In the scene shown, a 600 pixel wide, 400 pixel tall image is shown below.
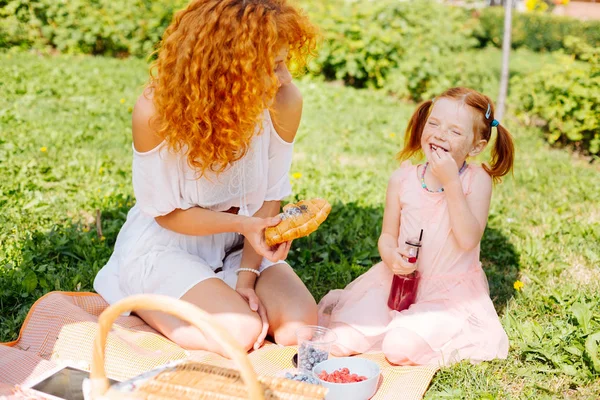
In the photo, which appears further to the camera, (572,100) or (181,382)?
(572,100)

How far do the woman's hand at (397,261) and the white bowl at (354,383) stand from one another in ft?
1.47

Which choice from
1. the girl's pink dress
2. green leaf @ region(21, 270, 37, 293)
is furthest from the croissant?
green leaf @ region(21, 270, 37, 293)

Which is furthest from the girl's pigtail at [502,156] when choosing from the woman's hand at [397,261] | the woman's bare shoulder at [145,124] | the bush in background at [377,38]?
the bush in background at [377,38]

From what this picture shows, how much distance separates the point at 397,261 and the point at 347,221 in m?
1.45

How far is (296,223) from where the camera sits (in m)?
2.64

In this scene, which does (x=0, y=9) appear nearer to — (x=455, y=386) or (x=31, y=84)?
(x=31, y=84)

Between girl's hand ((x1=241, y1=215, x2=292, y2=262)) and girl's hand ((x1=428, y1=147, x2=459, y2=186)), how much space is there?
716mm

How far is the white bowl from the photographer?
93.8 inches

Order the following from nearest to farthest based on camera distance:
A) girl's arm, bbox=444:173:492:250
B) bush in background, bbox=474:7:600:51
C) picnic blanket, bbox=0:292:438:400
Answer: picnic blanket, bbox=0:292:438:400 → girl's arm, bbox=444:173:492:250 → bush in background, bbox=474:7:600:51

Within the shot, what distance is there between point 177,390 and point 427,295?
5.04 feet

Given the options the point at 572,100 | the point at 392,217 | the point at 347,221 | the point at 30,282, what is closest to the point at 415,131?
the point at 392,217

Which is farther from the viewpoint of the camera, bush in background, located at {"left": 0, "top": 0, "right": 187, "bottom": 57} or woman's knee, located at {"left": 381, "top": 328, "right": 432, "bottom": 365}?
bush in background, located at {"left": 0, "top": 0, "right": 187, "bottom": 57}

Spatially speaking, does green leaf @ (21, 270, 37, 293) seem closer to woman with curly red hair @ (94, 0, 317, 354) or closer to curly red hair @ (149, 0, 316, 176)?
woman with curly red hair @ (94, 0, 317, 354)

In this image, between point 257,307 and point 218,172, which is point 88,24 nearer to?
point 218,172
